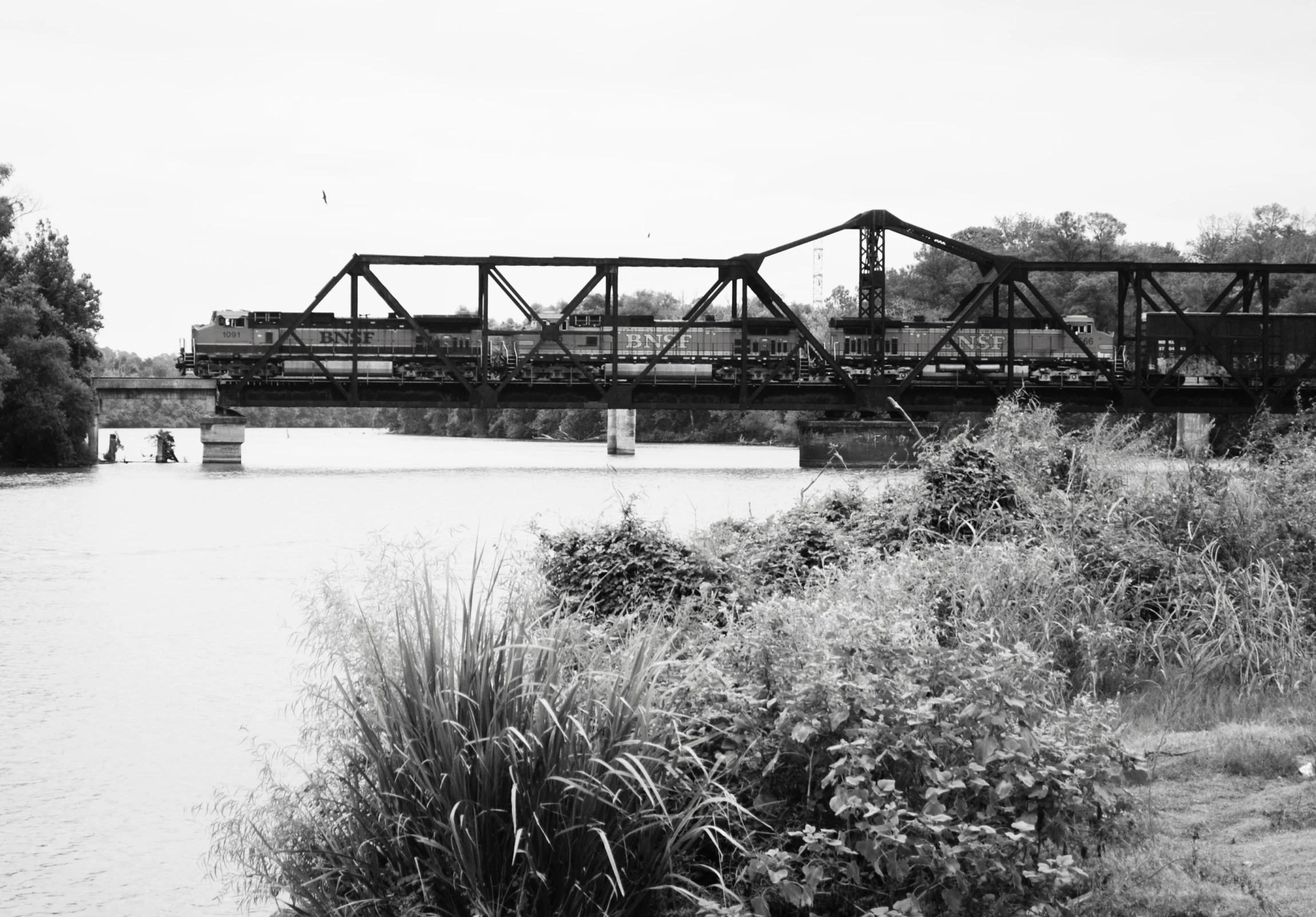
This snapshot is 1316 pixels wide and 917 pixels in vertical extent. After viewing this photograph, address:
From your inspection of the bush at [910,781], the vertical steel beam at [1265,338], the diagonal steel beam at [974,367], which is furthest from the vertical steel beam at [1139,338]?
the bush at [910,781]

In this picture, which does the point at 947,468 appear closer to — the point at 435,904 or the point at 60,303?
the point at 435,904

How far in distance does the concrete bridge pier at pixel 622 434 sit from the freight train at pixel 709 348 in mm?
22654

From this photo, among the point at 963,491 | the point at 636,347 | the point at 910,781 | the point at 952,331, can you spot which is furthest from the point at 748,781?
the point at 636,347

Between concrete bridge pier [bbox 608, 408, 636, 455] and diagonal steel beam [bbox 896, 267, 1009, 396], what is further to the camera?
concrete bridge pier [bbox 608, 408, 636, 455]

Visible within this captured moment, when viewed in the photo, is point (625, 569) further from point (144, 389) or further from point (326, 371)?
point (144, 389)

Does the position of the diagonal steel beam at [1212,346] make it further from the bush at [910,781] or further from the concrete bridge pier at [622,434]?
the bush at [910,781]

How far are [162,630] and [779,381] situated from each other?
6970 centimetres

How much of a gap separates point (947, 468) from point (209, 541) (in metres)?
31.6

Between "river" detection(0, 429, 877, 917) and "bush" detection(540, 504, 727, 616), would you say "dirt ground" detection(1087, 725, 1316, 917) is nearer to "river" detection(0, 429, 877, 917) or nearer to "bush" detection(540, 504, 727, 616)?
"bush" detection(540, 504, 727, 616)

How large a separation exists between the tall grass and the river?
8.30ft

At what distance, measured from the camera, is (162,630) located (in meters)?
25.3

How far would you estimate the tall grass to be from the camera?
26.5 feet

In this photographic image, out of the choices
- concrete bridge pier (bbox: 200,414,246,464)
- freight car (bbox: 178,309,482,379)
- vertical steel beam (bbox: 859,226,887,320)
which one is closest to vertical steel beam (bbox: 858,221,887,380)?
vertical steel beam (bbox: 859,226,887,320)

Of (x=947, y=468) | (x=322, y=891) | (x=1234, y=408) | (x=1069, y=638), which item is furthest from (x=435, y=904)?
(x=1234, y=408)
